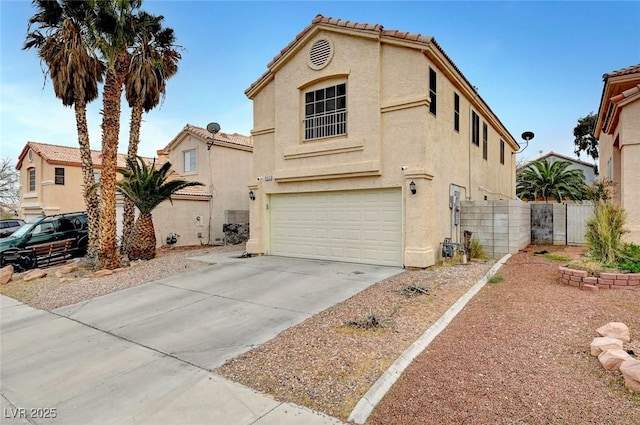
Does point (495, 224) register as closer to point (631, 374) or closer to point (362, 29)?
point (362, 29)

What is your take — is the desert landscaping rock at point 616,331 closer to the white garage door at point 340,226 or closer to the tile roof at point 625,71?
the white garage door at point 340,226

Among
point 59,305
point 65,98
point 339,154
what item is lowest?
point 59,305

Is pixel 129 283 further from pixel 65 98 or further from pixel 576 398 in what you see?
pixel 576 398

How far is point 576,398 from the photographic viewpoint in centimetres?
363

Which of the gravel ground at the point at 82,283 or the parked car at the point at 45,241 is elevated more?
the parked car at the point at 45,241

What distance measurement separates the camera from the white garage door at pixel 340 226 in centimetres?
1101

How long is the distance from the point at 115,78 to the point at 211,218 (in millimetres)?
8981

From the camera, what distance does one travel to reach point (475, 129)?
15125mm

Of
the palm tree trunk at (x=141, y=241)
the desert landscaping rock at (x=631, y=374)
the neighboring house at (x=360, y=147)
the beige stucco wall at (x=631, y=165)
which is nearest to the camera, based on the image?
the desert landscaping rock at (x=631, y=374)

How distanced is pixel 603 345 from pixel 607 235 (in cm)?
474

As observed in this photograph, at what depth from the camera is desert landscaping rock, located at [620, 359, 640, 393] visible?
364 cm

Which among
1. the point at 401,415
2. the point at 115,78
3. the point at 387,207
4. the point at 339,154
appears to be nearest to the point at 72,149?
the point at 115,78

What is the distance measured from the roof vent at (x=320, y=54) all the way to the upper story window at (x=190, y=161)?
11.2 m

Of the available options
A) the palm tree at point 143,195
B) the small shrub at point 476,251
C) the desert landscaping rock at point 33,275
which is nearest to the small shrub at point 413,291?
the small shrub at point 476,251
